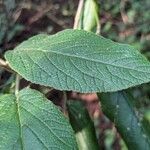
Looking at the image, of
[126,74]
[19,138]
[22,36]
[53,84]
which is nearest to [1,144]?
[19,138]

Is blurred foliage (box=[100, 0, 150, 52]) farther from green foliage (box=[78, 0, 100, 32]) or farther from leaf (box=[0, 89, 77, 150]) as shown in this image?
leaf (box=[0, 89, 77, 150])

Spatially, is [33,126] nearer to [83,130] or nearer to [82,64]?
[82,64]

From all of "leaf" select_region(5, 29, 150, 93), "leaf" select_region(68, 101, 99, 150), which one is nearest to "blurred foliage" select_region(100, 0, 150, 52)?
"leaf" select_region(68, 101, 99, 150)

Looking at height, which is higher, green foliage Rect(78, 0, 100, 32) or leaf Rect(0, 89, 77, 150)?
green foliage Rect(78, 0, 100, 32)

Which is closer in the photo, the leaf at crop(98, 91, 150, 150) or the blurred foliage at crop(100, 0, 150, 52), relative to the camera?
the leaf at crop(98, 91, 150, 150)

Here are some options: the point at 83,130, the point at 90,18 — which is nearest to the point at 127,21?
the point at 90,18

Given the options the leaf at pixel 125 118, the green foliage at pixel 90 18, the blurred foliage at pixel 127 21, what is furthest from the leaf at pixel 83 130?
the blurred foliage at pixel 127 21

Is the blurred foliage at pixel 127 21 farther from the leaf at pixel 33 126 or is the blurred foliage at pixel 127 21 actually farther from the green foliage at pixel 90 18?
the leaf at pixel 33 126
